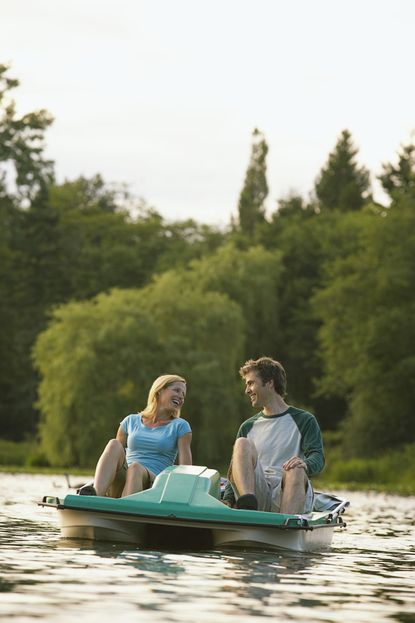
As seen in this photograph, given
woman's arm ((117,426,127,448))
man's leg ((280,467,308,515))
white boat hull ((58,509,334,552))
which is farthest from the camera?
woman's arm ((117,426,127,448))

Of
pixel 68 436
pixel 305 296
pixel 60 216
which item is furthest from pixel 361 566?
pixel 60 216

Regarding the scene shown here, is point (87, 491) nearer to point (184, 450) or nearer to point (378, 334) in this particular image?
point (184, 450)

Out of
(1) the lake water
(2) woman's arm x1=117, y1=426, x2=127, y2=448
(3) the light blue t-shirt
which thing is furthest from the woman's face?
(1) the lake water

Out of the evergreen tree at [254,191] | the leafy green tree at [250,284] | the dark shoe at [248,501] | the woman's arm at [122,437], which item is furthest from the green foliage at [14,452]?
the dark shoe at [248,501]

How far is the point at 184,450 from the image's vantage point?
43.4 ft

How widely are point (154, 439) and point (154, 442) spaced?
0.08 feet

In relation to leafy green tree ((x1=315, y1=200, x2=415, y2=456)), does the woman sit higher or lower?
lower

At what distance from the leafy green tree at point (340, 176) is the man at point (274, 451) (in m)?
80.8

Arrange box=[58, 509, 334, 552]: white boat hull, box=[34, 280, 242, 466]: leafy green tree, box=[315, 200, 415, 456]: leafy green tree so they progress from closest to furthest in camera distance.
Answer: box=[58, 509, 334, 552]: white boat hull, box=[34, 280, 242, 466]: leafy green tree, box=[315, 200, 415, 456]: leafy green tree

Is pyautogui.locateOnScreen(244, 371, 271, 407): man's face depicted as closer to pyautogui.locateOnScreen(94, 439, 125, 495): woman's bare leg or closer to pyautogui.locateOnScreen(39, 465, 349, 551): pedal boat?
pyautogui.locateOnScreen(39, 465, 349, 551): pedal boat

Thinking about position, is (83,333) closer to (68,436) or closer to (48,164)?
(68,436)

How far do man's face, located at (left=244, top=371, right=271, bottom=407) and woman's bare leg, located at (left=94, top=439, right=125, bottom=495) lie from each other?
1.17 meters

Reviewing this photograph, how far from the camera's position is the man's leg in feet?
41.5

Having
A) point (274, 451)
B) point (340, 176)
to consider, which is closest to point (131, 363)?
point (274, 451)
